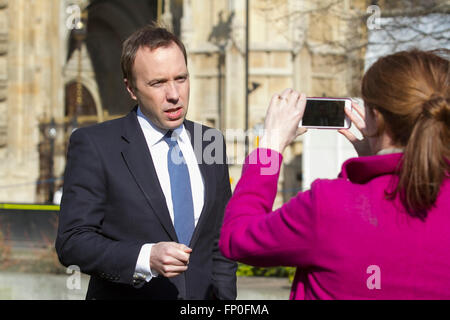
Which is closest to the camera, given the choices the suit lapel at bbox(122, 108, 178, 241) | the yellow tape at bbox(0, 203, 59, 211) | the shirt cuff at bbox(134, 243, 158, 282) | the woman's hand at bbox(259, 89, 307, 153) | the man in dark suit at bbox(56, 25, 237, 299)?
the woman's hand at bbox(259, 89, 307, 153)

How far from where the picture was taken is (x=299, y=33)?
74.5 feet

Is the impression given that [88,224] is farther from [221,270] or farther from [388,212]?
[388,212]

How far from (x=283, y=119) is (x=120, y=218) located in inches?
44.3

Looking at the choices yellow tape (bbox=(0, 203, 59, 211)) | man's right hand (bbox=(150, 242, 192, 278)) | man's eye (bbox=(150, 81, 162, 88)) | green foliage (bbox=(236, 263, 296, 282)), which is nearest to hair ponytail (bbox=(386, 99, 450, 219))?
man's right hand (bbox=(150, 242, 192, 278))

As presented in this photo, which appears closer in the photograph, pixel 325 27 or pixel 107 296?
pixel 107 296

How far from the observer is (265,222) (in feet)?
7.36

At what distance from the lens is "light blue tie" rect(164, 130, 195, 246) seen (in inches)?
132

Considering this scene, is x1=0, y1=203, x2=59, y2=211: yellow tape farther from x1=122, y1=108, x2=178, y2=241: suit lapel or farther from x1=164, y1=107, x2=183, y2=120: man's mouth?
x1=164, y1=107, x2=183, y2=120: man's mouth

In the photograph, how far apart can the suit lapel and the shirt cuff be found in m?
0.33

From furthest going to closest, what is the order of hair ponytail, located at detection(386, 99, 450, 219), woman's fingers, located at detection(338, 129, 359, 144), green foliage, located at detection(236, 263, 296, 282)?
green foliage, located at detection(236, 263, 296, 282)
woman's fingers, located at detection(338, 129, 359, 144)
hair ponytail, located at detection(386, 99, 450, 219)

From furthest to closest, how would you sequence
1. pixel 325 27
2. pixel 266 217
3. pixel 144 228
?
pixel 325 27
pixel 144 228
pixel 266 217

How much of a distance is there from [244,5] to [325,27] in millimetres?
3207

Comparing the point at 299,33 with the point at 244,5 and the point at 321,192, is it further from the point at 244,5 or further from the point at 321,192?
the point at 321,192

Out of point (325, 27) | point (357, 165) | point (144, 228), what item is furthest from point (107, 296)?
point (325, 27)
